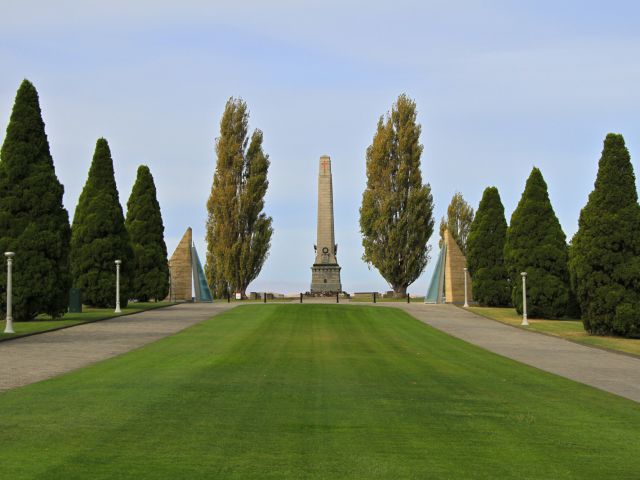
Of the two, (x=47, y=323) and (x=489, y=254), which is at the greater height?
(x=489, y=254)

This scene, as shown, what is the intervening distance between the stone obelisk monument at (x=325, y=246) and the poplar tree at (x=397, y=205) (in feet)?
8.40

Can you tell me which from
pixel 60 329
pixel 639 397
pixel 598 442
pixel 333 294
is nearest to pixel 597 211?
pixel 639 397

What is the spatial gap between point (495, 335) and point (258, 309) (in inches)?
586

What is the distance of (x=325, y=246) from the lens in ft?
217

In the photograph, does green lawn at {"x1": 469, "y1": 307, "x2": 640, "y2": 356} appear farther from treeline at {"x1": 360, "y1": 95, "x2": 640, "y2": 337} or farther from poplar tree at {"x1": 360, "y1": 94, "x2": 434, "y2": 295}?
poplar tree at {"x1": 360, "y1": 94, "x2": 434, "y2": 295}

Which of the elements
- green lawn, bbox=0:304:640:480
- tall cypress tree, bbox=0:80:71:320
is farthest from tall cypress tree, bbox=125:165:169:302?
green lawn, bbox=0:304:640:480

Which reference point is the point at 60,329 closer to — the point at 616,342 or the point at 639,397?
the point at 616,342

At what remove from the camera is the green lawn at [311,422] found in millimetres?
7906

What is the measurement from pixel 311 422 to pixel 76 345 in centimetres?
1398

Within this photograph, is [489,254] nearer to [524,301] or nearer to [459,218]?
[524,301]

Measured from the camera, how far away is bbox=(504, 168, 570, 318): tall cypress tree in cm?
3962

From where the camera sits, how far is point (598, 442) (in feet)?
31.8

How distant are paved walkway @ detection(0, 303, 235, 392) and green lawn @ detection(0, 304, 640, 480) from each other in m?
0.90

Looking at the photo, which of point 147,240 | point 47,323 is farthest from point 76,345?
point 147,240
